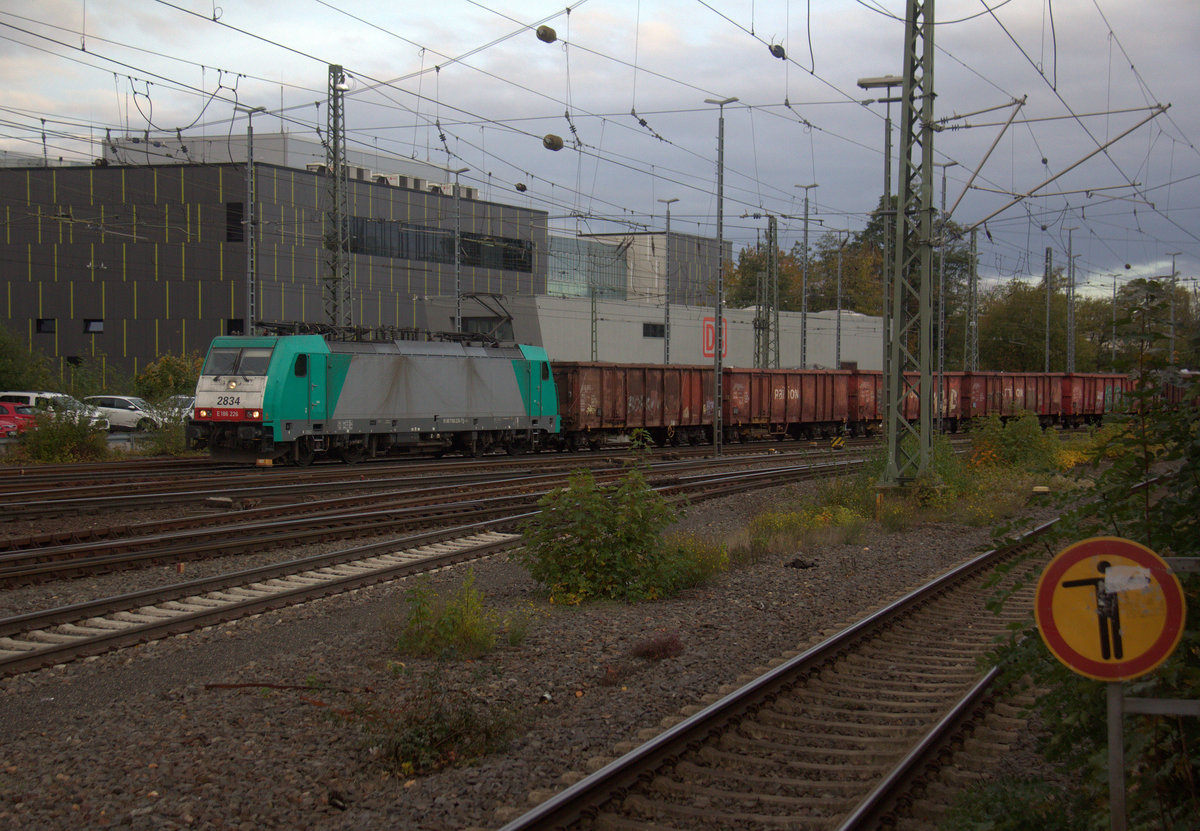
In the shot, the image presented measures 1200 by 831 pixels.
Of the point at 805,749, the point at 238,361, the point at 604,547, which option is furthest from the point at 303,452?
the point at 805,749

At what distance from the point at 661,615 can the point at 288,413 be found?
50.0ft

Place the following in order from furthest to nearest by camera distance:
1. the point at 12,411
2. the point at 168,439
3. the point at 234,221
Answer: the point at 234,221 < the point at 12,411 < the point at 168,439

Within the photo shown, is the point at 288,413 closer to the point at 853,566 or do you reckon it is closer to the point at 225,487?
the point at 225,487

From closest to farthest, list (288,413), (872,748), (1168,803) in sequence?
1. (1168,803)
2. (872,748)
3. (288,413)

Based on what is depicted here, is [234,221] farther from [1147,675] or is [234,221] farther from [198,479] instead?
[1147,675]

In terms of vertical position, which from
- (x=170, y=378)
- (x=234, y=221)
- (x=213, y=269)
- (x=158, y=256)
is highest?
(x=234, y=221)

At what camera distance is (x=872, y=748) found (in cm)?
601

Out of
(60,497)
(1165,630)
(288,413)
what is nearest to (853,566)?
(1165,630)

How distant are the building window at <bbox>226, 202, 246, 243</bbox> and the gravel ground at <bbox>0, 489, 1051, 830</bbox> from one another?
46.5m

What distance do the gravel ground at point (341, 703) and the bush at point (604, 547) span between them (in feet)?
1.03

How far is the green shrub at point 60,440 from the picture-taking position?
2434 cm

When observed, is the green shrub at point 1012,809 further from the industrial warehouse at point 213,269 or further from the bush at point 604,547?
the industrial warehouse at point 213,269

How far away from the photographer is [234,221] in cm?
5362

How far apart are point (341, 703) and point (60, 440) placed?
21278 millimetres
